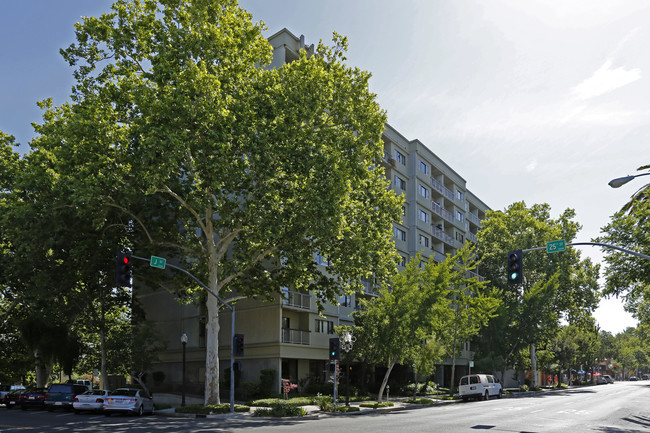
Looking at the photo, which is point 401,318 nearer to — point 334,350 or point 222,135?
point 334,350

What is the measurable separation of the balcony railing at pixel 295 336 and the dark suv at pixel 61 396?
43.5 ft

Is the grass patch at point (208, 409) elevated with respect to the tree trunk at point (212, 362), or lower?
lower

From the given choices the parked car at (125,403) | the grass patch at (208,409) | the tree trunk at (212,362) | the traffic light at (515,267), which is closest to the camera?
the traffic light at (515,267)

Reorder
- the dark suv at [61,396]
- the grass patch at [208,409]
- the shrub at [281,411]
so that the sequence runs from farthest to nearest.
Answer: the dark suv at [61,396], the grass patch at [208,409], the shrub at [281,411]

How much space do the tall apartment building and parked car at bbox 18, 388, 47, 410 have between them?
11.3m

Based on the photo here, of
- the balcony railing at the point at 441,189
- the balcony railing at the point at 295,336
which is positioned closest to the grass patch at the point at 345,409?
the balcony railing at the point at 295,336

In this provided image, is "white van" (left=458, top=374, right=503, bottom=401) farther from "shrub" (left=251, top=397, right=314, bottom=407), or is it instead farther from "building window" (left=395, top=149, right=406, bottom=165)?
"building window" (left=395, top=149, right=406, bottom=165)

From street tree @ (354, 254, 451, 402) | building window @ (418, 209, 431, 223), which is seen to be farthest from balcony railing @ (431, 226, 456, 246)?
street tree @ (354, 254, 451, 402)

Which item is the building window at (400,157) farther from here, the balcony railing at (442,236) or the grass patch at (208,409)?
the grass patch at (208,409)

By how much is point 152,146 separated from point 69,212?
12740 mm

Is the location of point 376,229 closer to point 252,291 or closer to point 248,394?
point 252,291

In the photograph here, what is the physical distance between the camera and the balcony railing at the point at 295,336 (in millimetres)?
37969

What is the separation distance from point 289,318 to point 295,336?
7.05 feet

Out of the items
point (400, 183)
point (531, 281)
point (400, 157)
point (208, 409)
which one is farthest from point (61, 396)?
point (531, 281)
